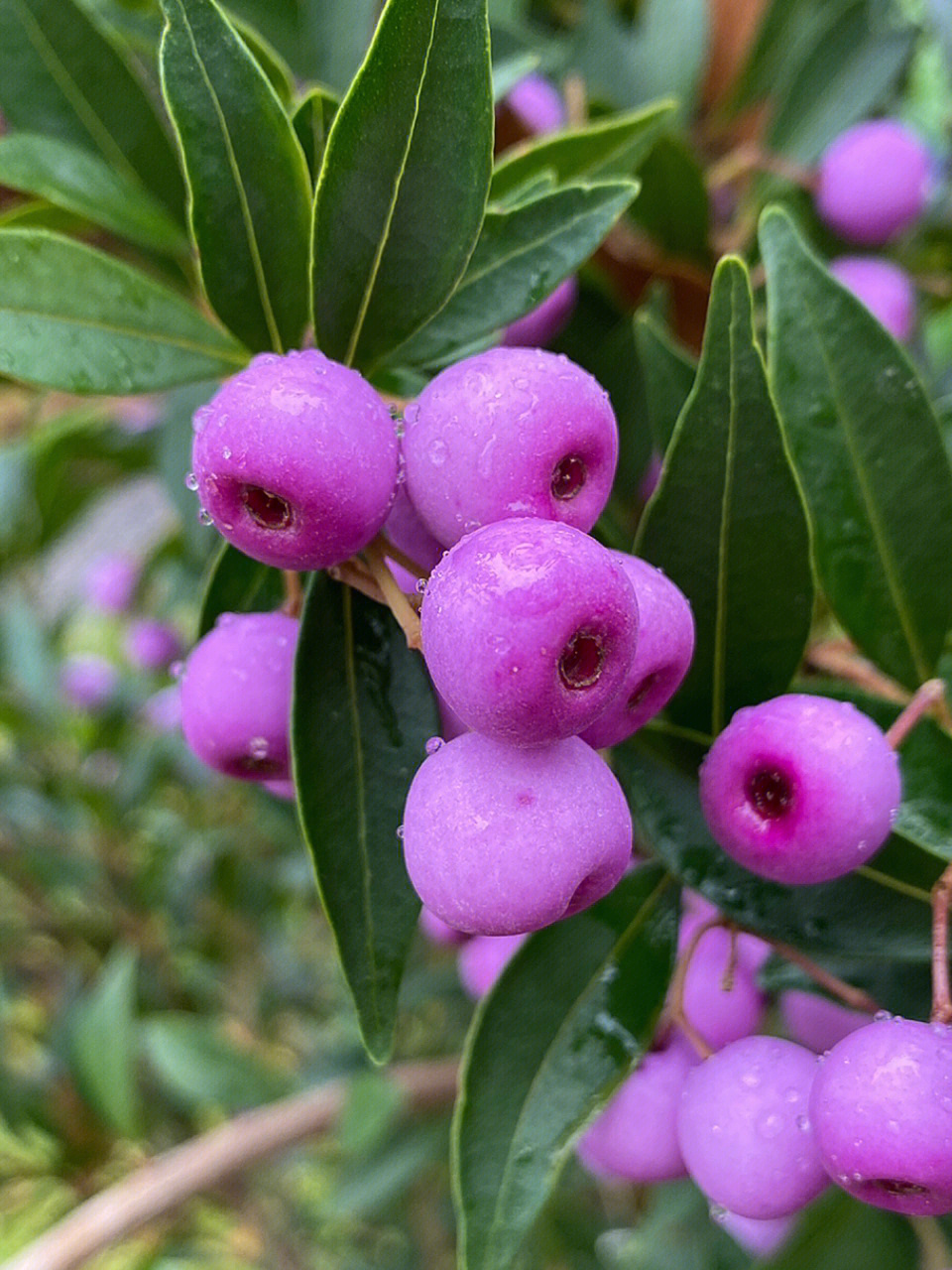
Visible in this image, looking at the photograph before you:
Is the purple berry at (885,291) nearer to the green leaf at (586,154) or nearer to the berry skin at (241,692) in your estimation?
the green leaf at (586,154)

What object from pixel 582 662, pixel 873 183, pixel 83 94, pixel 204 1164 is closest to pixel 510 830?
pixel 582 662

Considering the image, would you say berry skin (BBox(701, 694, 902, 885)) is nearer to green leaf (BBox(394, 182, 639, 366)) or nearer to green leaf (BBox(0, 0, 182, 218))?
green leaf (BBox(394, 182, 639, 366))

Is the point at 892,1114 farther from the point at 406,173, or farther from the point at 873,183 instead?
the point at 873,183

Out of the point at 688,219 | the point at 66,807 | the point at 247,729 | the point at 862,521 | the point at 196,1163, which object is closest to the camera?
the point at 247,729

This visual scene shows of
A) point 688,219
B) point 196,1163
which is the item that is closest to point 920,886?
point 688,219

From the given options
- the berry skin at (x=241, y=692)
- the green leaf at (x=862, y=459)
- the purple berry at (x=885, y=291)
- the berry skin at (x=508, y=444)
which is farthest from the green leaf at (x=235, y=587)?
the purple berry at (x=885, y=291)

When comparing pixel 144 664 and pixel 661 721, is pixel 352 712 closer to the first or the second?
pixel 661 721
